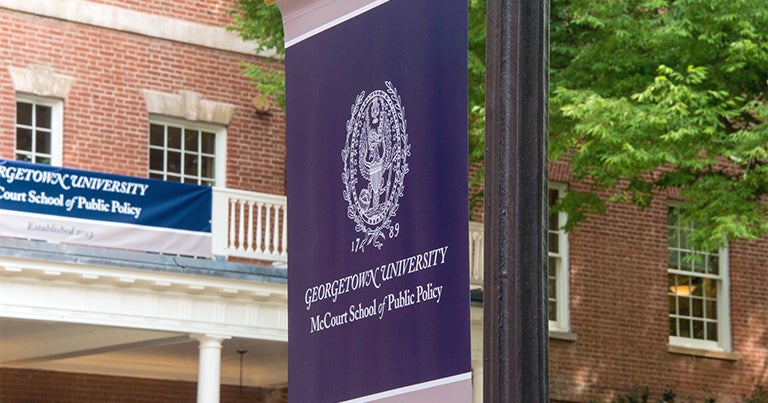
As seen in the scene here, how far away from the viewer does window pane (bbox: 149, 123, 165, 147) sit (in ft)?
71.2

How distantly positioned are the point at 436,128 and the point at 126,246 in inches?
490

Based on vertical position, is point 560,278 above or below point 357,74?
above

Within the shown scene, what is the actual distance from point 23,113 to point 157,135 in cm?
202

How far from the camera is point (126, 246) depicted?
59.1 ft

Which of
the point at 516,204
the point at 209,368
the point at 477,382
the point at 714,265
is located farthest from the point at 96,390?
the point at 516,204

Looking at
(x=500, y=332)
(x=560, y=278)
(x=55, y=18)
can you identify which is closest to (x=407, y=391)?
(x=500, y=332)

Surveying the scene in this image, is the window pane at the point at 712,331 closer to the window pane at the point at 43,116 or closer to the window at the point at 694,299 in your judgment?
the window at the point at 694,299

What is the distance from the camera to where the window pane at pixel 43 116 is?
20781mm

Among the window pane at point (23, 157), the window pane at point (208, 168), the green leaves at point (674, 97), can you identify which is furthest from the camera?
the window pane at point (208, 168)

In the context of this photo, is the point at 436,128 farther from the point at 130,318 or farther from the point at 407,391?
the point at 130,318

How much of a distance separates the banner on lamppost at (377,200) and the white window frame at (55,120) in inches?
552

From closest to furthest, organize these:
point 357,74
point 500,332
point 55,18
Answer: point 500,332 < point 357,74 < point 55,18

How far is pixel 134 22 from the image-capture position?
21.6 metres

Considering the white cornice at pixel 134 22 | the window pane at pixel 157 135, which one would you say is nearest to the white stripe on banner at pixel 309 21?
the white cornice at pixel 134 22
